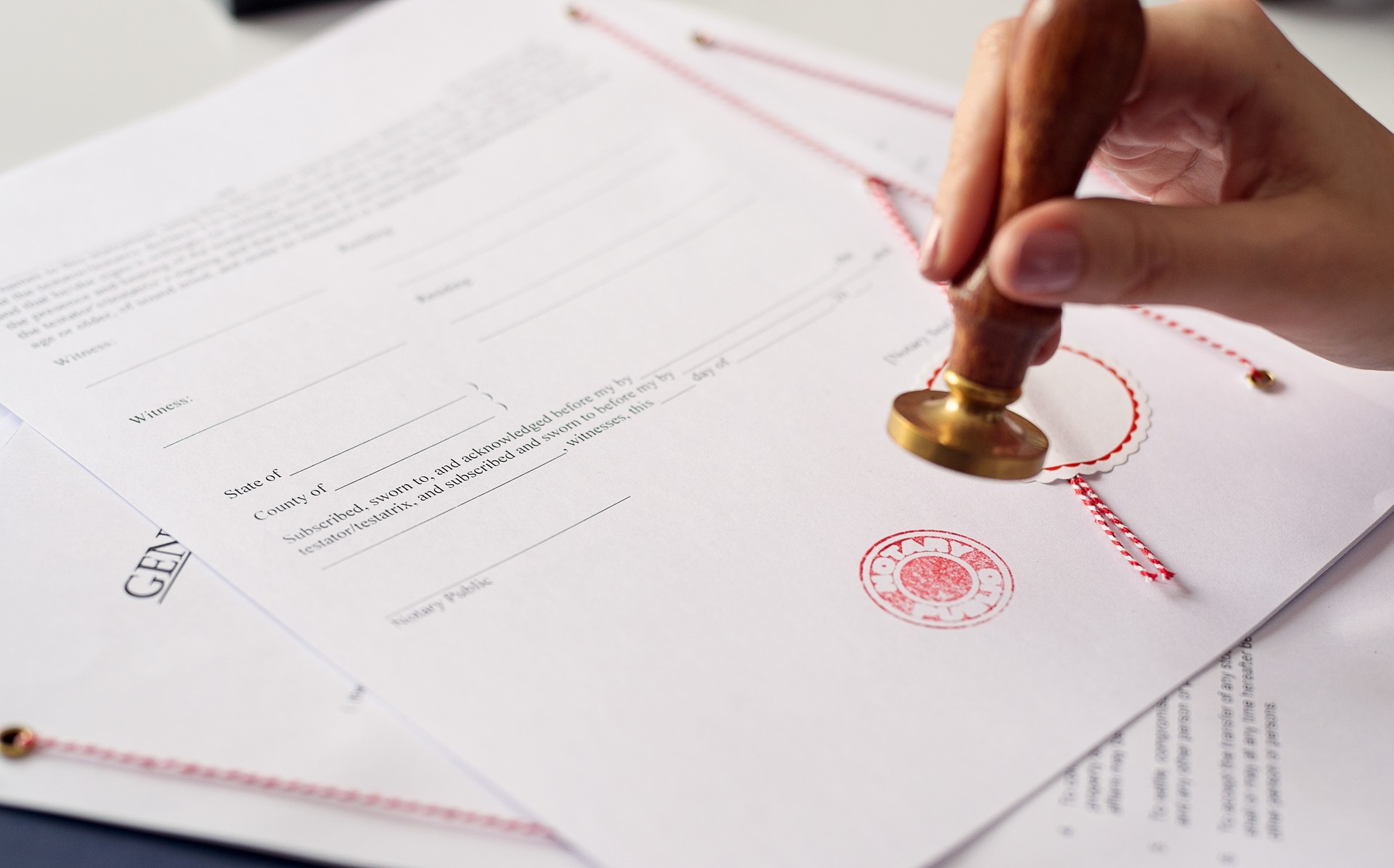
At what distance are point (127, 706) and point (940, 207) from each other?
0.39 meters

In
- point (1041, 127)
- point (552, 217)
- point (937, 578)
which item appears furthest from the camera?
point (552, 217)

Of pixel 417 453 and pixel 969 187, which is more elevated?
pixel 969 187

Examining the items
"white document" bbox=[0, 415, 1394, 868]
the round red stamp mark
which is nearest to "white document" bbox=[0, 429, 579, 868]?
"white document" bbox=[0, 415, 1394, 868]

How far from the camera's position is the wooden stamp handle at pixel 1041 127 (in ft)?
1.24

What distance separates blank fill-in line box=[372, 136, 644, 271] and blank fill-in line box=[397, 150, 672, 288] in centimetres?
2

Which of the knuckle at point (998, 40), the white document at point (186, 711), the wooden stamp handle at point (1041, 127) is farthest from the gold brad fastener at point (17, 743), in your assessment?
the knuckle at point (998, 40)

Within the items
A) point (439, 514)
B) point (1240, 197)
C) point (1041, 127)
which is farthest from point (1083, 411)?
point (439, 514)

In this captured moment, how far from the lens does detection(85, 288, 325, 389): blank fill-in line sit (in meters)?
0.58

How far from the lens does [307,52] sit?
832mm

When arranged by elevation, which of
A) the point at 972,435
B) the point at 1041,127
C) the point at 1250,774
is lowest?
the point at 1250,774

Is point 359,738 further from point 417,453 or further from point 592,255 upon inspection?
point 592,255

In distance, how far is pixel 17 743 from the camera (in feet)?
1.41

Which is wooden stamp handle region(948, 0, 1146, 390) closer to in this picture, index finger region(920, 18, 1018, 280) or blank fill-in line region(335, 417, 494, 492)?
index finger region(920, 18, 1018, 280)

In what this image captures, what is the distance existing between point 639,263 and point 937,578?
284 mm
